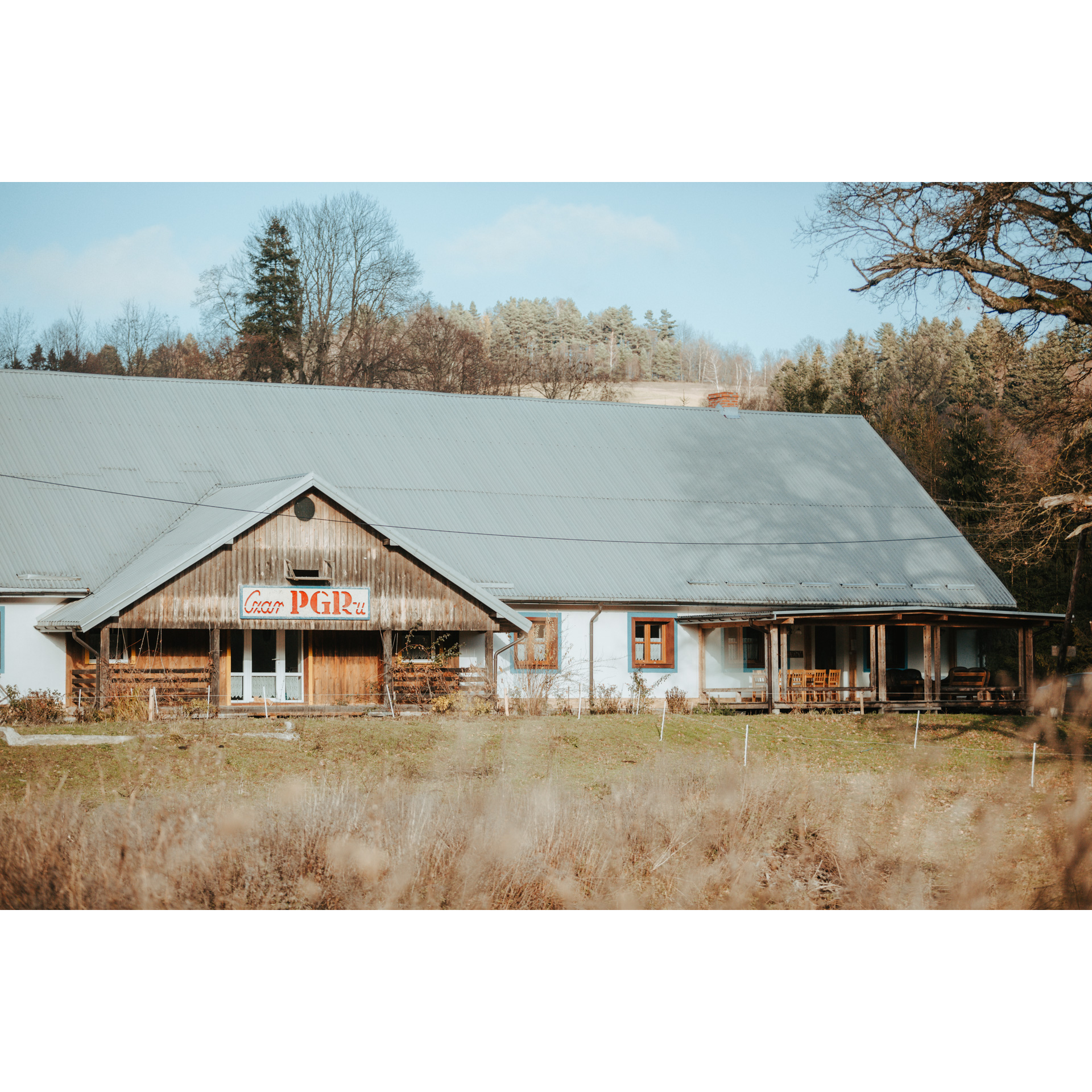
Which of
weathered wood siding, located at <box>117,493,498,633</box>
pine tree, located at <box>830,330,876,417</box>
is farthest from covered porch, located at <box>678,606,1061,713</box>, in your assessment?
pine tree, located at <box>830,330,876,417</box>

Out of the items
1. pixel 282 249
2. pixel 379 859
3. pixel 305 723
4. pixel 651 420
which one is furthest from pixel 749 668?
pixel 282 249

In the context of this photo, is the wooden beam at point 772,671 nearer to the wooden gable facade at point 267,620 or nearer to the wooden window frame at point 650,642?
the wooden window frame at point 650,642

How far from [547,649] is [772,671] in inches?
214

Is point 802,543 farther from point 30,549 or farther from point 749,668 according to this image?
point 30,549

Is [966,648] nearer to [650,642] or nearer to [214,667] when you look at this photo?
[650,642]

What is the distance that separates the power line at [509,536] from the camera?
26.6 meters

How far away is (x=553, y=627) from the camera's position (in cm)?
2883

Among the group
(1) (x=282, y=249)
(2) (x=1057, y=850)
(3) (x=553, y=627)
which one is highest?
(1) (x=282, y=249)

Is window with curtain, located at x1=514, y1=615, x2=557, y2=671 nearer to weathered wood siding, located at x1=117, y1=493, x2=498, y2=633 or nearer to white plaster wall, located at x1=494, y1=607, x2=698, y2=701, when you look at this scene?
white plaster wall, located at x1=494, y1=607, x2=698, y2=701

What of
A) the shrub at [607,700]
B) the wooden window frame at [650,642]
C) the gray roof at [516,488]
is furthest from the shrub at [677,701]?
the gray roof at [516,488]

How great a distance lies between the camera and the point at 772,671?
28125mm

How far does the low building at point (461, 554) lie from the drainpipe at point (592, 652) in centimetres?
4

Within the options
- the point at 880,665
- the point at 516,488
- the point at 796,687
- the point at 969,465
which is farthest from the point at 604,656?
the point at 969,465

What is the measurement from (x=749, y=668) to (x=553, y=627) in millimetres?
5591
